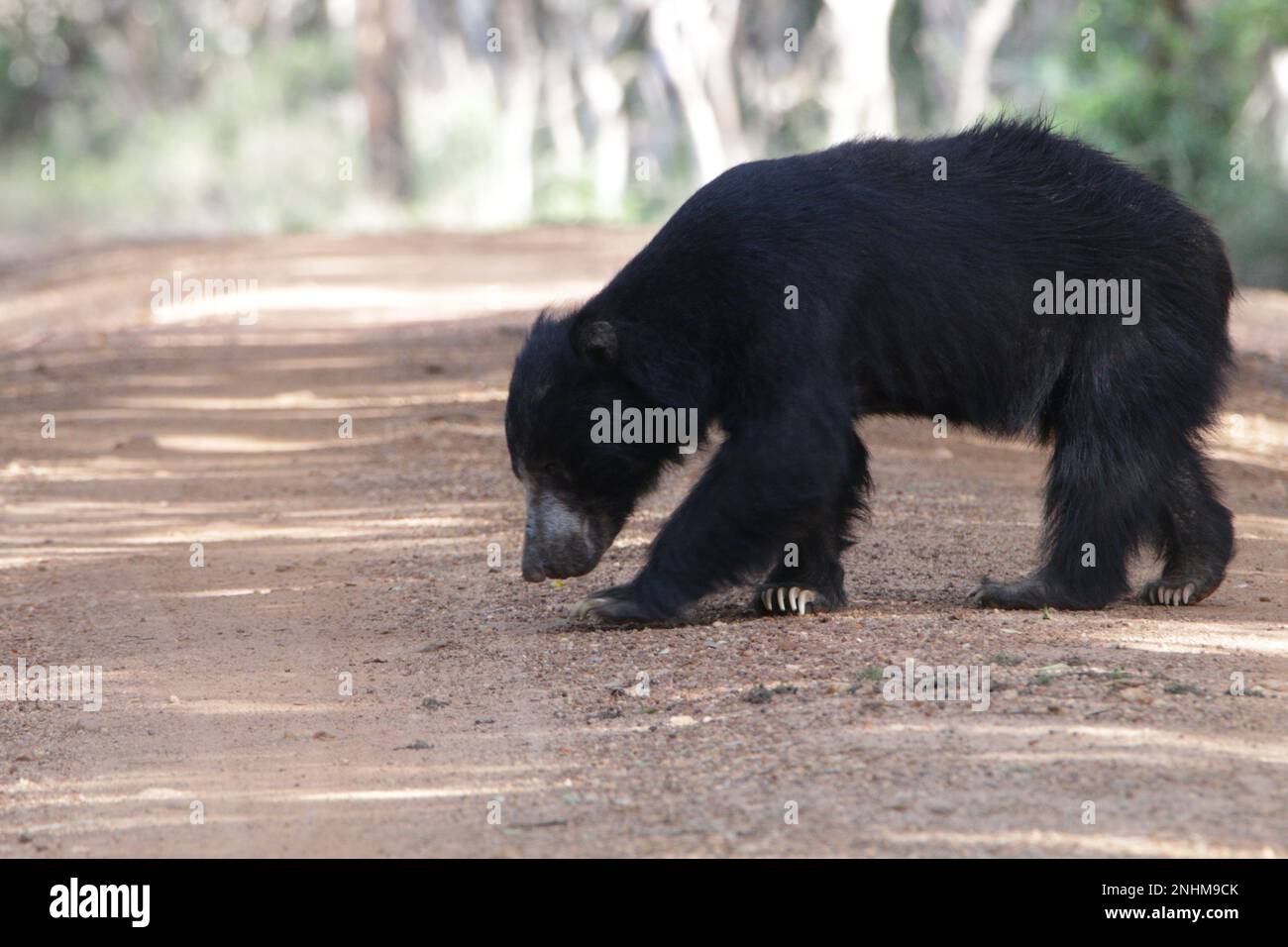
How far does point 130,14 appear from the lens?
4053 cm

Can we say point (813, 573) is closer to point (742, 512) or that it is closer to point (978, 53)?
point (742, 512)

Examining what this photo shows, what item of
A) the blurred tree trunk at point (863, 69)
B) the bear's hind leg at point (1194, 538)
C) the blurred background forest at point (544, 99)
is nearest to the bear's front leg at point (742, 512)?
the bear's hind leg at point (1194, 538)

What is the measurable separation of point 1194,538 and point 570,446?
7.61ft

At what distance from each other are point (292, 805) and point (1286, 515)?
5.71m

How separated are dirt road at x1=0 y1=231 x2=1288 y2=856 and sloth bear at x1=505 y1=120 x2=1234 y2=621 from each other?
1.01 ft

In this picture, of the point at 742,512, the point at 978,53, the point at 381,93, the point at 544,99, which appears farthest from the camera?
the point at 544,99

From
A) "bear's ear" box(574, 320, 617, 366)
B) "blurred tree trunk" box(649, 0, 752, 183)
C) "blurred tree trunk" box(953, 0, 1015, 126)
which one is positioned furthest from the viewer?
"blurred tree trunk" box(953, 0, 1015, 126)

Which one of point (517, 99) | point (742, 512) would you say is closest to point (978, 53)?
point (517, 99)

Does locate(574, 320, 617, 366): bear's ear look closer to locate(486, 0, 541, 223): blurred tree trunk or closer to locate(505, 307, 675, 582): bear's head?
locate(505, 307, 675, 582): bear's head

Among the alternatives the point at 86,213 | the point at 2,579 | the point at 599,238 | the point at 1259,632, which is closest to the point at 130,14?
the point at 86,213

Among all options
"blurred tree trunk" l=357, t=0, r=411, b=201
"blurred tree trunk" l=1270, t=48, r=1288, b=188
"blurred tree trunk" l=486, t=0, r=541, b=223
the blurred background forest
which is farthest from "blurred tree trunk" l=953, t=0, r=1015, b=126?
"blurred tree trunk" l=357, t=0, r=411, b=201

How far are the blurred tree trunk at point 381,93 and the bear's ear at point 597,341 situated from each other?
804 inches

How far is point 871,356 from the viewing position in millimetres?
5809

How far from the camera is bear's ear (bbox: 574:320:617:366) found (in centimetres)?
571
